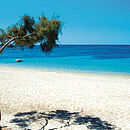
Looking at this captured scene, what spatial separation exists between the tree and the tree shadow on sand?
3181mm

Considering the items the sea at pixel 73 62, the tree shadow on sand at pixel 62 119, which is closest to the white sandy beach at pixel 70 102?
the tree shadow on sand at pixel 62 119

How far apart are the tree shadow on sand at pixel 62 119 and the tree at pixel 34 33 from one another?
3.18 meters

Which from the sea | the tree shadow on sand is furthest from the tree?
the tree shadow on sand

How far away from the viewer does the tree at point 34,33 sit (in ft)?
20.8

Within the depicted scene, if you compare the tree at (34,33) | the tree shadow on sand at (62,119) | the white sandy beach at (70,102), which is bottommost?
the tree shadow on sand at (62,119)

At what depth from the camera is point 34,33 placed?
6.61 m

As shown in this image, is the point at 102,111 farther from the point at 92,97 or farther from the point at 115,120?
the point at 92,97

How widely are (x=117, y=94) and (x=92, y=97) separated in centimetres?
225

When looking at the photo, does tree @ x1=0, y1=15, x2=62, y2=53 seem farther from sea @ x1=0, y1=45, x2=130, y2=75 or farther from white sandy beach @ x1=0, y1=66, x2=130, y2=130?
white sandy beach @ x1=0, y1=66, x2=130, y2=130

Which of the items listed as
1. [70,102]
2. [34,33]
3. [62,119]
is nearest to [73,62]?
[70,102]

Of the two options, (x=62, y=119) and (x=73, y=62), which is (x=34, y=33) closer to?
(x=62, y=119)

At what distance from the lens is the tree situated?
6332mm

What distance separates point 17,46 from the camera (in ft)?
24.7

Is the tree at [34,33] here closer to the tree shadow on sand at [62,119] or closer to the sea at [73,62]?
the sea at [73,62]
